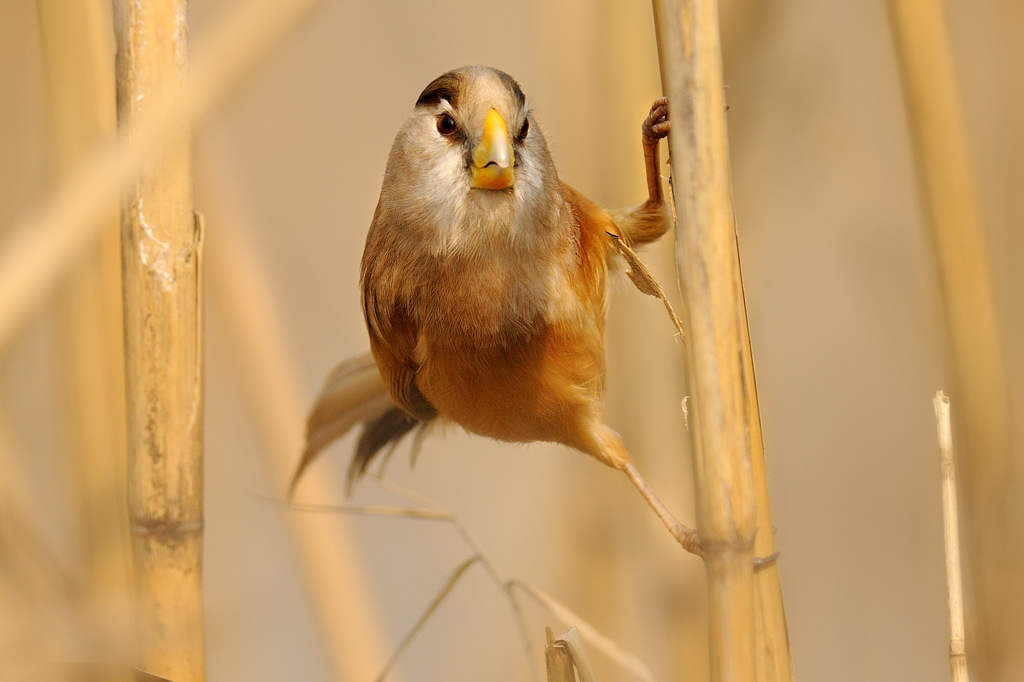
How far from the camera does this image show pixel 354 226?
2.29 metres

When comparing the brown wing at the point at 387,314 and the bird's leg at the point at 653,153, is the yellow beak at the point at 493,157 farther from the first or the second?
the bird's leg at the point at 653,153

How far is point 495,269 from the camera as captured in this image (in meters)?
1.26

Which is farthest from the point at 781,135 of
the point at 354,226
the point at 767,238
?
the point at 354,226

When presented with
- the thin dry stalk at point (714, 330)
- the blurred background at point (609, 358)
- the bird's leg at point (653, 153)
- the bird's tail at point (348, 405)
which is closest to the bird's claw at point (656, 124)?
the bird's leg at point (653, 153)

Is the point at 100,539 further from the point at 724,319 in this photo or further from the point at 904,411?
the point at 904,411

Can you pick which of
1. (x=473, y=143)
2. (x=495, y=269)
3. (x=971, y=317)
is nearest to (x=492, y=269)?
(x=495, y=269)

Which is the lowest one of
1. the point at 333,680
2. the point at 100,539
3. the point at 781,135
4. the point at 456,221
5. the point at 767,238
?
the point at 333,680

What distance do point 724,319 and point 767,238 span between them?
0.96 m

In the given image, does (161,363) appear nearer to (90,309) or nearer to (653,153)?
(90,309)

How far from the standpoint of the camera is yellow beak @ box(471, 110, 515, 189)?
1080 mm

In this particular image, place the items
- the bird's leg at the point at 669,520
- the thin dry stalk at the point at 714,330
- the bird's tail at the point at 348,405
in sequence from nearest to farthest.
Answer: the thin dry stalk at the point at 714,330, the bird's leg at the point at 669,520, the bird's tail at the point at 348,405

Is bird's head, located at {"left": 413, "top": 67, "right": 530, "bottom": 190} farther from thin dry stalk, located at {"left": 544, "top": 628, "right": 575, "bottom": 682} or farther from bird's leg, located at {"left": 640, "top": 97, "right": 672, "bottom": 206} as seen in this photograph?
thin dry stalk, located at {"left": 544, "top": 628, "right": 575, "bottom": 682}

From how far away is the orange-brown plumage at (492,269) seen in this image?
3.87 feet

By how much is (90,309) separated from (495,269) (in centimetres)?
61
